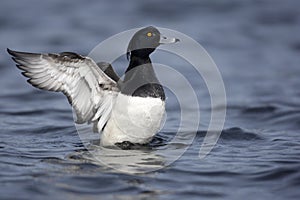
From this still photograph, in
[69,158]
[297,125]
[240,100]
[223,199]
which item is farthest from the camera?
[240,100]

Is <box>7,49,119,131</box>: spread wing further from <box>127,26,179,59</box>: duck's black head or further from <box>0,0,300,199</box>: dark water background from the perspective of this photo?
<box>0,0,300,199</box>: dark water background

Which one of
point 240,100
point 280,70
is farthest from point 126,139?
point 280,70

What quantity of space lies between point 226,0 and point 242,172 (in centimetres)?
1241

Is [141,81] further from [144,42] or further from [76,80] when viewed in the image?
[76,80]

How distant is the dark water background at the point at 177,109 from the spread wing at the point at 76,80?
61cm

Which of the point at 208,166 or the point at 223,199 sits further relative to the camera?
the point at 208,166

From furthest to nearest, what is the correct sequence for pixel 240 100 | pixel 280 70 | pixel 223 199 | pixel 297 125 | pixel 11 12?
pixel 11 12, pixel 280 70, pixel 240 100, pixel 297 125, pixel 223 199

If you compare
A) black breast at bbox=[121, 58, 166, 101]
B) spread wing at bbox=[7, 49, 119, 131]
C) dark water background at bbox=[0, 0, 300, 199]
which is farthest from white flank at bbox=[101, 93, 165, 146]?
dark water background at bbox=[0, 0, 300, 199]

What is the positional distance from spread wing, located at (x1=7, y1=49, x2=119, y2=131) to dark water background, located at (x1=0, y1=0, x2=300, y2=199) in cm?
61

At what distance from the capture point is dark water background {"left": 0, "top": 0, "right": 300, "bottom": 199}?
6531 millimetres

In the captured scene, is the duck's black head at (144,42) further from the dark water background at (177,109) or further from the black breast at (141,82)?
the dark water background at (177,109)

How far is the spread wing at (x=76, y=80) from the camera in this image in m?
7.33

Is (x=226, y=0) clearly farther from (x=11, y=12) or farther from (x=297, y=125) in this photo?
(x=297, y=125)

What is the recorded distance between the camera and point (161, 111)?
24.2ft
